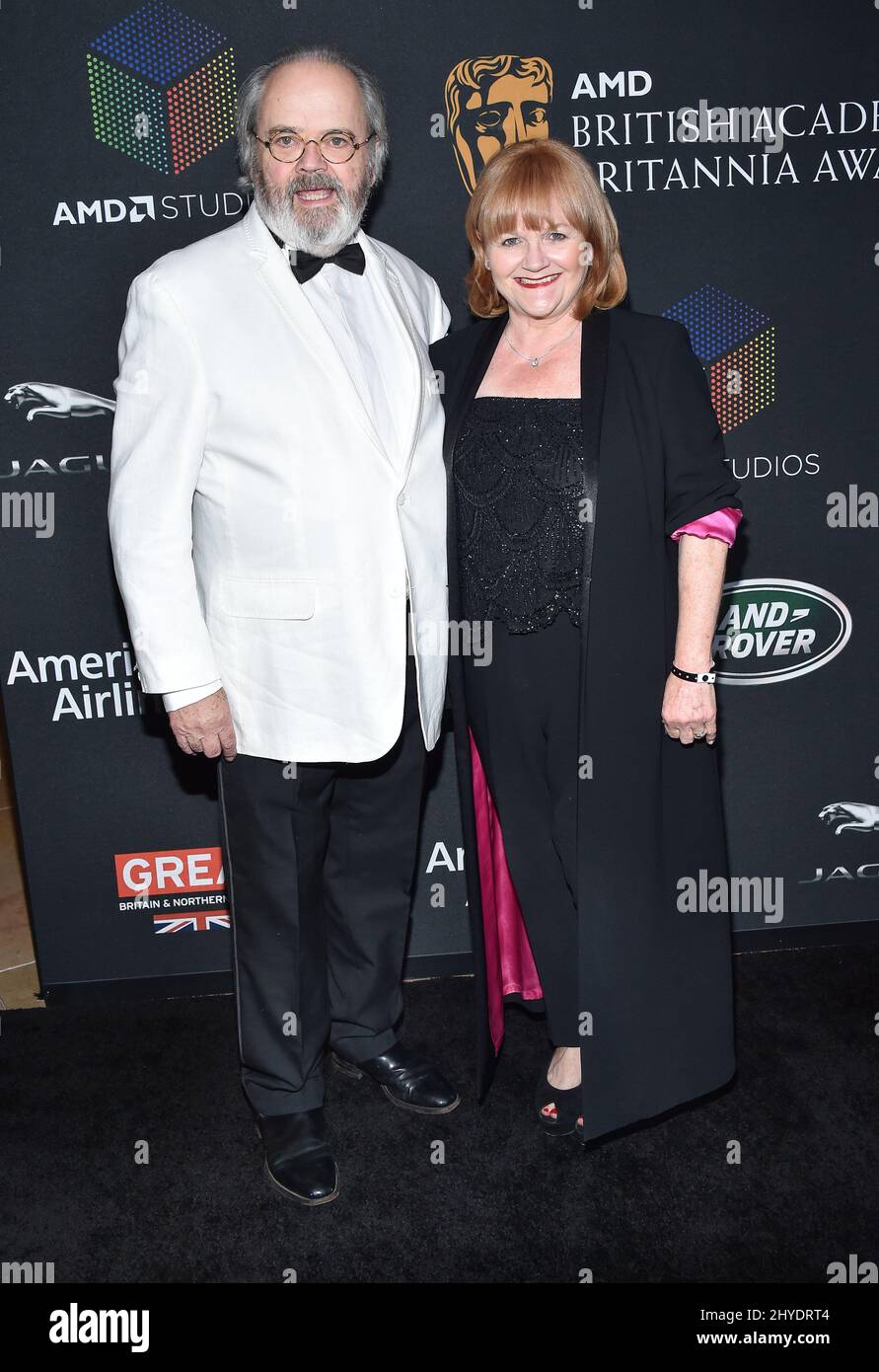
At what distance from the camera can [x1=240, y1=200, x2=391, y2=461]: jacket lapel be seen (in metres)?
2.04

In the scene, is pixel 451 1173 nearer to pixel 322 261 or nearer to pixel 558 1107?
pixel 558 1107

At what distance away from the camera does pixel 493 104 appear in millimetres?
2512

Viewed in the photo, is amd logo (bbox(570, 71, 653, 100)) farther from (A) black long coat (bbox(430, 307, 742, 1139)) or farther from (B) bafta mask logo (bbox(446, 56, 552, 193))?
(A) black long coat (bbox(430, 307, 742, 1139))

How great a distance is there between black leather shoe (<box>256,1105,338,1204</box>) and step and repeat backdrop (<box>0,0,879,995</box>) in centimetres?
71

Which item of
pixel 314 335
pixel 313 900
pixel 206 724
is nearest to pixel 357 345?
pixel 314 335

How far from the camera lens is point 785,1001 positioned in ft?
9.39

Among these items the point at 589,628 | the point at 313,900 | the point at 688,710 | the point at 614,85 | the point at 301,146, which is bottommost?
the point at 313,900

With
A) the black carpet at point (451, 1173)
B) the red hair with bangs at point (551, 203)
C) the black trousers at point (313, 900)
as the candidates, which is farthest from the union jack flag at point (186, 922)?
the red hair with bangs at point (551, 203)

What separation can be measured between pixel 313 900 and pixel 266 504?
2.66ft

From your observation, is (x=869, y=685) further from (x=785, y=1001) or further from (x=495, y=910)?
(x=495, y=910)

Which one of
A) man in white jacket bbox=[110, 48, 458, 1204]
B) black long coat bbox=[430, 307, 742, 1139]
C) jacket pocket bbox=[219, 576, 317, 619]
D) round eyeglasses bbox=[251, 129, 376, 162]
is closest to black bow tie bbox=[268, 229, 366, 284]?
man in white jacket bbox=[110, 48, 458, 1204]

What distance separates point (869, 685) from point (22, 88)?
2367 millimetres
